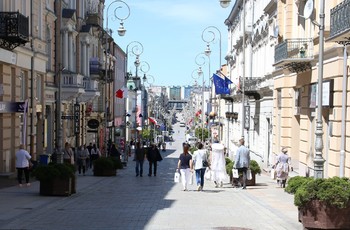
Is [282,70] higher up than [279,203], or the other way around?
[282,70]

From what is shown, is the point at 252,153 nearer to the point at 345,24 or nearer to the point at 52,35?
the point at 52,35

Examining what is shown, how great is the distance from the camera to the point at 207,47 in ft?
156

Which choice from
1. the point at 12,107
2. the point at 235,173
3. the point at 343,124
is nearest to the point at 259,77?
the point at 235,173

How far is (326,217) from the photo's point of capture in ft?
37.5

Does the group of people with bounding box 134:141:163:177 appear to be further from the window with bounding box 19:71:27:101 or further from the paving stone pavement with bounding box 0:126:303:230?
the paving stone pavement with bounding box 0:126:303:230

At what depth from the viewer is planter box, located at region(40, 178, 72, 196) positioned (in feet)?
58.7

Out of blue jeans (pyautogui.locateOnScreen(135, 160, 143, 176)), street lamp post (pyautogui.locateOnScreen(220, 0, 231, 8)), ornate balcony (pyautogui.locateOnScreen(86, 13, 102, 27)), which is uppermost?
ornate balcony (pyautogui.locateOnScreen(86, 13, 102, 27))

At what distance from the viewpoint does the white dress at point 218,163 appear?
22.1m

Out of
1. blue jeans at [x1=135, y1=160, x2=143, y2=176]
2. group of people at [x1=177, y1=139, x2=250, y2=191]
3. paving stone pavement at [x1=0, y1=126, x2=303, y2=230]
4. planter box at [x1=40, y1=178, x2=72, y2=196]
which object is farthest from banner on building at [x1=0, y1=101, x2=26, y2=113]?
group of people at [x1=177, y1=139, x2=250, y2=191]

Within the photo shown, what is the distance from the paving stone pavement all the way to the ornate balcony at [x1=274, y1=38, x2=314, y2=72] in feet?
16.2

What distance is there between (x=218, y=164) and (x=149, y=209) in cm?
740

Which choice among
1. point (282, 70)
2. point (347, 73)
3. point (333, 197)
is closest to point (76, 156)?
point (282, 70)

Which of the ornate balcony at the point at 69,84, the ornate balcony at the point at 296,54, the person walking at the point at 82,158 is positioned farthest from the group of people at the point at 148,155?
the ornate balcony at the point at 69,84

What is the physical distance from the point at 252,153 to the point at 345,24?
93.2 ft
